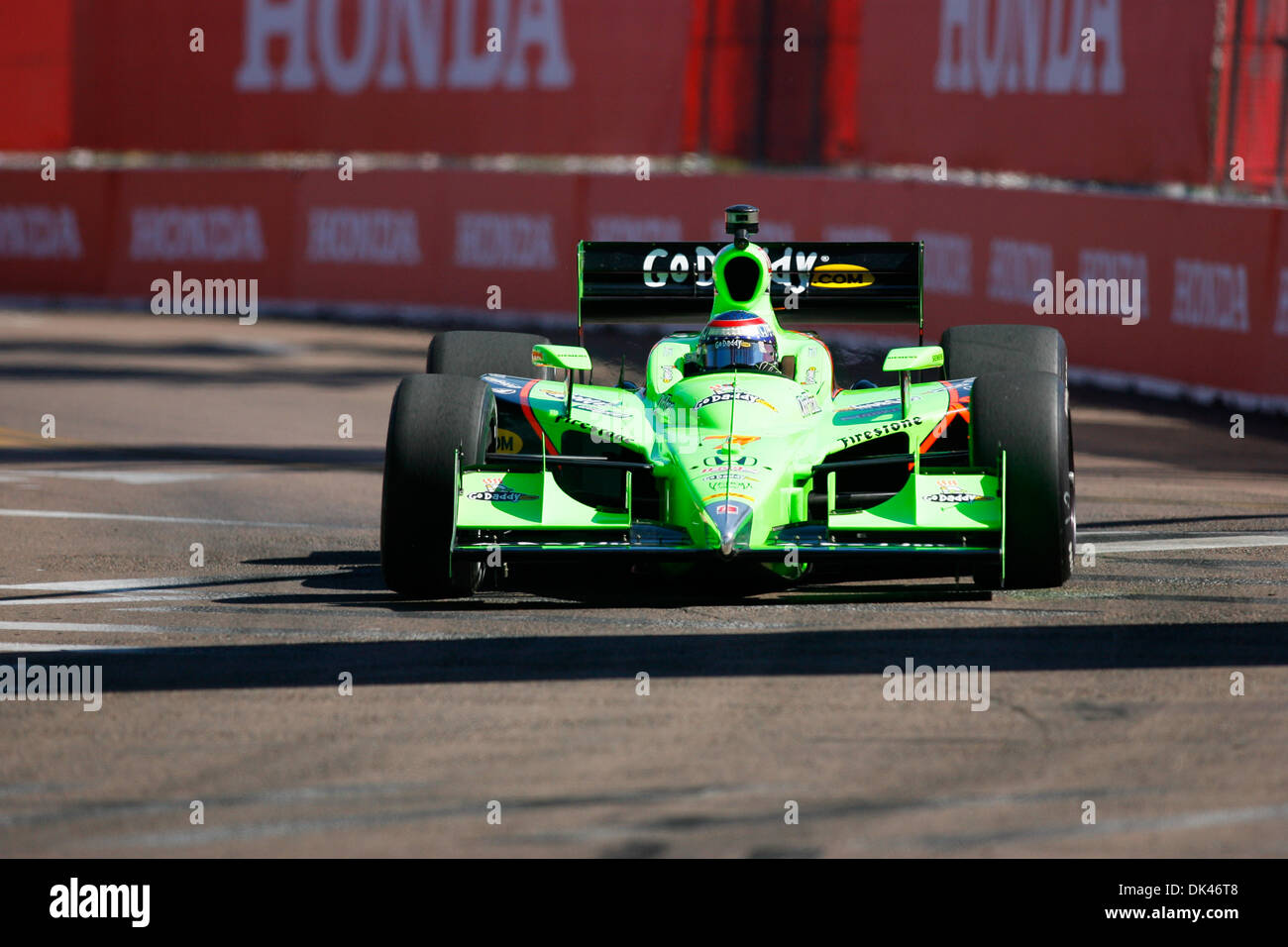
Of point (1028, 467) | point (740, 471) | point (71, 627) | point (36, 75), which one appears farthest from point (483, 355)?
point (36, 75)

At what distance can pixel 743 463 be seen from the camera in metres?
8.94

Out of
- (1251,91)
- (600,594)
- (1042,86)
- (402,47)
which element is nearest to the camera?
(600,594)

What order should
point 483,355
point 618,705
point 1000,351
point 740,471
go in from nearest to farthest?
1. point 618,705
2. point 740,471
3. point 1000,351
4. point 483,355

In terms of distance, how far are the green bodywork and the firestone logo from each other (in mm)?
15015

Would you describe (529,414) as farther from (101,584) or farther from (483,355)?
(101,584)

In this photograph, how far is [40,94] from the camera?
86.1 feet

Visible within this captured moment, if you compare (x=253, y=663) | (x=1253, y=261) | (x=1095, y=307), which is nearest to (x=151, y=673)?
(x=253, y=663)

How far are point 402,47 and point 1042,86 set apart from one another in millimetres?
8787

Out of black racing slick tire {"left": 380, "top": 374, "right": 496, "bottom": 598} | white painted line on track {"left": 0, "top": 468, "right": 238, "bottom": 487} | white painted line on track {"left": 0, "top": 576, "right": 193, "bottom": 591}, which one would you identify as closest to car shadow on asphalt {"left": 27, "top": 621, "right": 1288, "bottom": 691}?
black racing slick tire {"left": 380, "top": 374, "right": 496, "bottom": 598}

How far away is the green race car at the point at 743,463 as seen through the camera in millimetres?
8625

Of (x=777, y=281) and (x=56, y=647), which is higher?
(x=777, y=281)

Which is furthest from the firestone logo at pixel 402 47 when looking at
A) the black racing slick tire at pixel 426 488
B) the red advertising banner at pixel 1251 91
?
the black racing slick tire at pixel 426 488
